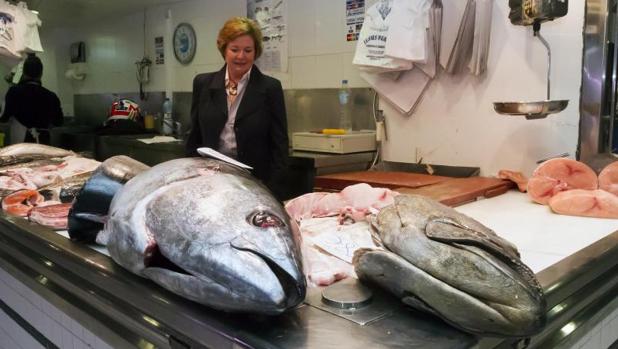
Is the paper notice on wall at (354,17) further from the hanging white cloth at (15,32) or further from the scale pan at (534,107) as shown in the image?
the hanging white cloth at (15,32)

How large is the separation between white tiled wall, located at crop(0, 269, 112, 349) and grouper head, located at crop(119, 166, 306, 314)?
2.10ft

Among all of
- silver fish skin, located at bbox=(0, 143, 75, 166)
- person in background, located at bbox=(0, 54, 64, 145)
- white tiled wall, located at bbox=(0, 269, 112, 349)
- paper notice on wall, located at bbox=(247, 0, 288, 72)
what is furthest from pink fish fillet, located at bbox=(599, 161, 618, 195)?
person in background, located at bbox=(0, 54, 64, 145)

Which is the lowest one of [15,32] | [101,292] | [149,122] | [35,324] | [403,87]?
[35,324]

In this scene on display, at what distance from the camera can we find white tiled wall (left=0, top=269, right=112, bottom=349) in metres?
1.62

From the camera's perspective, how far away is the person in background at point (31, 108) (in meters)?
5.84

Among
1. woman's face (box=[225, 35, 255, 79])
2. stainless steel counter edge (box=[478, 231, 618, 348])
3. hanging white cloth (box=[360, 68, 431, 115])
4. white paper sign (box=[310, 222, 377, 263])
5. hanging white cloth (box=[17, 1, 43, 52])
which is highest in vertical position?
hanging white cloth (box=[17, 1, 43, 52])

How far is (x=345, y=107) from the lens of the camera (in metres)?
4.36

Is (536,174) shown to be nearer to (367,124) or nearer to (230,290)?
(367,124)

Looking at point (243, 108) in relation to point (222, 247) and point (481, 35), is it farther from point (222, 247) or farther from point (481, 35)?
point (222, 247)

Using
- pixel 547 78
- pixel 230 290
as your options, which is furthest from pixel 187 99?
pixel 230 290

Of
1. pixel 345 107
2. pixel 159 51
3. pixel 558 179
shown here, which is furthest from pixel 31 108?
pixel 558 179

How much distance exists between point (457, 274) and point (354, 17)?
356cm

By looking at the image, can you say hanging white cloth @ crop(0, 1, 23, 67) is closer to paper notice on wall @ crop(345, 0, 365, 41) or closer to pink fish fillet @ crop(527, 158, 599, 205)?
paper notice on wall @ crop(345, 0, 365, 41)

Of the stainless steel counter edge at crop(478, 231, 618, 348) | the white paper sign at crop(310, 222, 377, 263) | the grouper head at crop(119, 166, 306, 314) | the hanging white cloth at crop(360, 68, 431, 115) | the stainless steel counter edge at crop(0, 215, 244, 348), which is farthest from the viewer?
the hanging white cloth at crop(360, 68, 431, 115)
